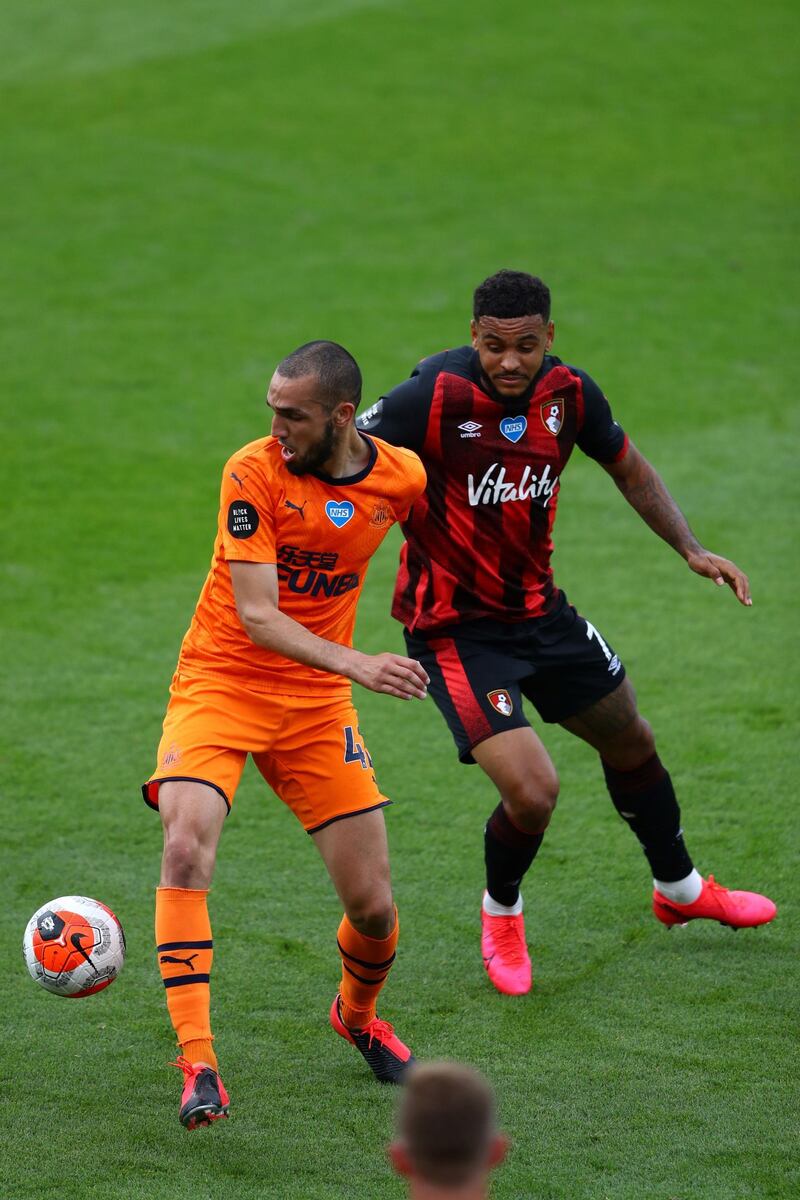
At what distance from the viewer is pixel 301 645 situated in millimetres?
4344

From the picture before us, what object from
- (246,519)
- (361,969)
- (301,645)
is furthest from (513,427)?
(361,969)

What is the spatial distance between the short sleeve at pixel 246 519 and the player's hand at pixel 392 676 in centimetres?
50

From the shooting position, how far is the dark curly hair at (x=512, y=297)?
510 centimetres

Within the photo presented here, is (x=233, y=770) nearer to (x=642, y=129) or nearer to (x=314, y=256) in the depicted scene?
(x=314, y=256)

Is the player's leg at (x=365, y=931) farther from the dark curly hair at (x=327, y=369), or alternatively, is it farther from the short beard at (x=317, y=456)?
the dark curly hair at (x=327, y=369)

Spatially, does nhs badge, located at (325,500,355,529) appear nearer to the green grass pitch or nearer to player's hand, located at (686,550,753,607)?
player's hand, located at (686,550,753,607)

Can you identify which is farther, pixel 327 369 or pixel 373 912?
pixel 373 912

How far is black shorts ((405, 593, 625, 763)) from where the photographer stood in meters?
5.33

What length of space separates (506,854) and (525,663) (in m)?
0.72

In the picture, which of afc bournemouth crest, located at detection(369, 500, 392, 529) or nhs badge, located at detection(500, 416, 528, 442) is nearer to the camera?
afc bournemouth crest, located at detection(369, 500, 392, 529)

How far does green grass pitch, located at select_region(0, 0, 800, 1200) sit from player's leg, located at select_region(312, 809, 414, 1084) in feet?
0.49

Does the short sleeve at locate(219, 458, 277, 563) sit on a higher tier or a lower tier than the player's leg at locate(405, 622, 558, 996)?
higher

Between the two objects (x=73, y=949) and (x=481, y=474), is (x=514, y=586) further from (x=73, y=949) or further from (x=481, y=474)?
(x=73, y=949)

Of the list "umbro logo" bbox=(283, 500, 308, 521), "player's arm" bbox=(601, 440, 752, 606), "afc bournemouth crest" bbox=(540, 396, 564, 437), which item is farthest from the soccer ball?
"player's arm" bbox=(601, 440, 752, 606)
